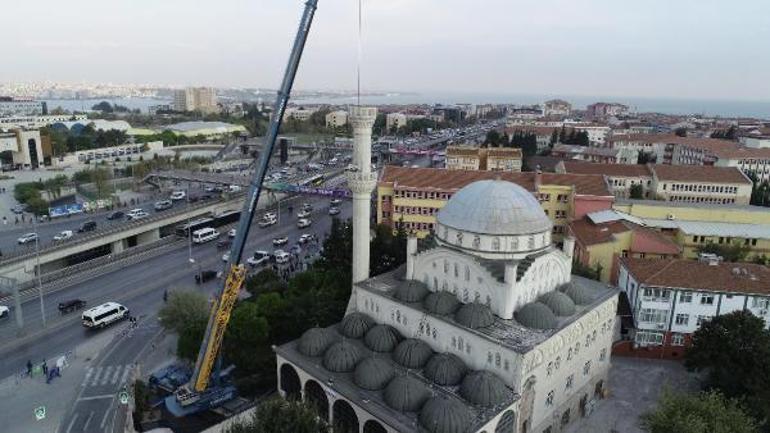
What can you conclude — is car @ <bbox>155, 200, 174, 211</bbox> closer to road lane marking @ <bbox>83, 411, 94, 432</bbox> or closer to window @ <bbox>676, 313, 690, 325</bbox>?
road lane marking @ <bbox>83, 411, 94, 432</bbox>

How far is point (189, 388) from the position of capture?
28.5m

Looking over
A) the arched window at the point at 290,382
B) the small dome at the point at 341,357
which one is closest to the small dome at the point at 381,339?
the small dome at the point at 341,357

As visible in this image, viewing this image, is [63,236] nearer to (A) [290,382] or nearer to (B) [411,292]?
(A) [290,382]

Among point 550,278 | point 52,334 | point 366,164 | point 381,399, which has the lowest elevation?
point 52,334

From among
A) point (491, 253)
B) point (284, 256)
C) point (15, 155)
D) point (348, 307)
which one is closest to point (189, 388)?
point (348, 307)

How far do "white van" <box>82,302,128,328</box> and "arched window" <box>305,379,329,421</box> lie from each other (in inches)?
773

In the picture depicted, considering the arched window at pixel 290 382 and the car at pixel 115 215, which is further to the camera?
the car at pixel 115 215

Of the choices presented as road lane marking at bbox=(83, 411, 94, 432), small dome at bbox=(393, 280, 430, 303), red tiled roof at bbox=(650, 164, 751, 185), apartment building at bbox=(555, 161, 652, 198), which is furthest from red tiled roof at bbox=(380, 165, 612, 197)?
road lane marking at bbox=(83, 411, 94, 432)

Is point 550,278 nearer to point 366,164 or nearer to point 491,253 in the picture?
point 491,253

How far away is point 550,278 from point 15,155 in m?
106

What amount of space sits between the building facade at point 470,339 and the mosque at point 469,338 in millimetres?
66

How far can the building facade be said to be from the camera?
2423 cm

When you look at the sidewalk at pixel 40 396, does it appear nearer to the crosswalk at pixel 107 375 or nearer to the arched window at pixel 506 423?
the crosswalk at pixel 107 375

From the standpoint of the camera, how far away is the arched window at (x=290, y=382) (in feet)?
94.1
